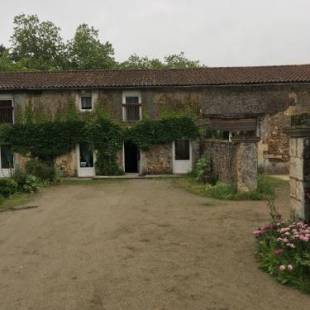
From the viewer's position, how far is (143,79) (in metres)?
23.6

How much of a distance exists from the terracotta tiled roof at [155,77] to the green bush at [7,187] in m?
7.93

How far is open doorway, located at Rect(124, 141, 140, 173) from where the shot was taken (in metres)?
23.8

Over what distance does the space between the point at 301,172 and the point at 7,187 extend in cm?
1223

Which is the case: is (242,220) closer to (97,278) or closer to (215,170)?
(97,278)

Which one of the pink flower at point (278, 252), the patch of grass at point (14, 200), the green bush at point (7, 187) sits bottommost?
the patch of grass at point (14, 200)

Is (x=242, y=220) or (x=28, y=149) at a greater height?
(x=28, y=149)

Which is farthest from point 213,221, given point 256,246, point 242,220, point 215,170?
point 215,170

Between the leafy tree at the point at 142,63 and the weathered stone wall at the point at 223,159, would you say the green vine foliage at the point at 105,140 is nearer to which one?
the weathered stone wall at the point at 223,159

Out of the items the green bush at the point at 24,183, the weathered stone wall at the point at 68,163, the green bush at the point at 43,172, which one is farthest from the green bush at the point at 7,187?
the weathered stone wall at the point at 68,163

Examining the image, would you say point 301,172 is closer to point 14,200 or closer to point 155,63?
point 14,200

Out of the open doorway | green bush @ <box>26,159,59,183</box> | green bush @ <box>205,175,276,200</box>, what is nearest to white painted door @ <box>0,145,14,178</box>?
green bush @ <box>26,159,59,183</box>

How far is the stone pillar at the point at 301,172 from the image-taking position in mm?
7789

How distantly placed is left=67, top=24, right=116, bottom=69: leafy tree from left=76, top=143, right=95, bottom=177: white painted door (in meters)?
18.9

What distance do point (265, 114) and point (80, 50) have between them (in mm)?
25179
